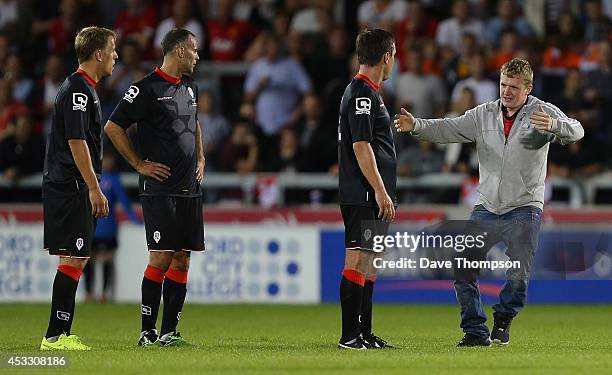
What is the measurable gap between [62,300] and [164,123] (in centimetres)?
153

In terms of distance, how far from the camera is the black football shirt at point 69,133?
9.92m

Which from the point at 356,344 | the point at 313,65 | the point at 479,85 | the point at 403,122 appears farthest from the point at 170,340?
the point at 313,65

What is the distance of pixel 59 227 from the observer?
394 inches

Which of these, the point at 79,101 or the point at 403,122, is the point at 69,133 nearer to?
the point at 79,101

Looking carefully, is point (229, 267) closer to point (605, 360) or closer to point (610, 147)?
point (610, 147)

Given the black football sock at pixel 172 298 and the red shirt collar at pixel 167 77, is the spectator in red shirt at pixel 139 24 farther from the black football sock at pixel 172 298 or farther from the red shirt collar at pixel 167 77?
the black football sock at pixel 172 298

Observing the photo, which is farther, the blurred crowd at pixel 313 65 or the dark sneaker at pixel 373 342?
the blurred crowd at pixel 313 65

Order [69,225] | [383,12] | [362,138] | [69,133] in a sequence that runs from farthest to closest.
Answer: [383,12] → [69,225] → [69,133] → [362,138]

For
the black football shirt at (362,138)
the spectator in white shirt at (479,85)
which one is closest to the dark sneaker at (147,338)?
the black football shirt at (362,138)

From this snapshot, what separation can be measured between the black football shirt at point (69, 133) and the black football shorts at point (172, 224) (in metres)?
0.53

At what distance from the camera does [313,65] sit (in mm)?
19266

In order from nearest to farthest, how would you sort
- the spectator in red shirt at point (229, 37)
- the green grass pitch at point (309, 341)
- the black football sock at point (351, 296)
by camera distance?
the green grass pitch at point (309, 341) → the black football sock at point (351, 296) → the spectator in red shirt at point (229, 37)

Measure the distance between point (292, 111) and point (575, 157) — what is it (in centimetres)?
410

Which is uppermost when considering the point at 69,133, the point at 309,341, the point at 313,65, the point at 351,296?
the point at 313,65
